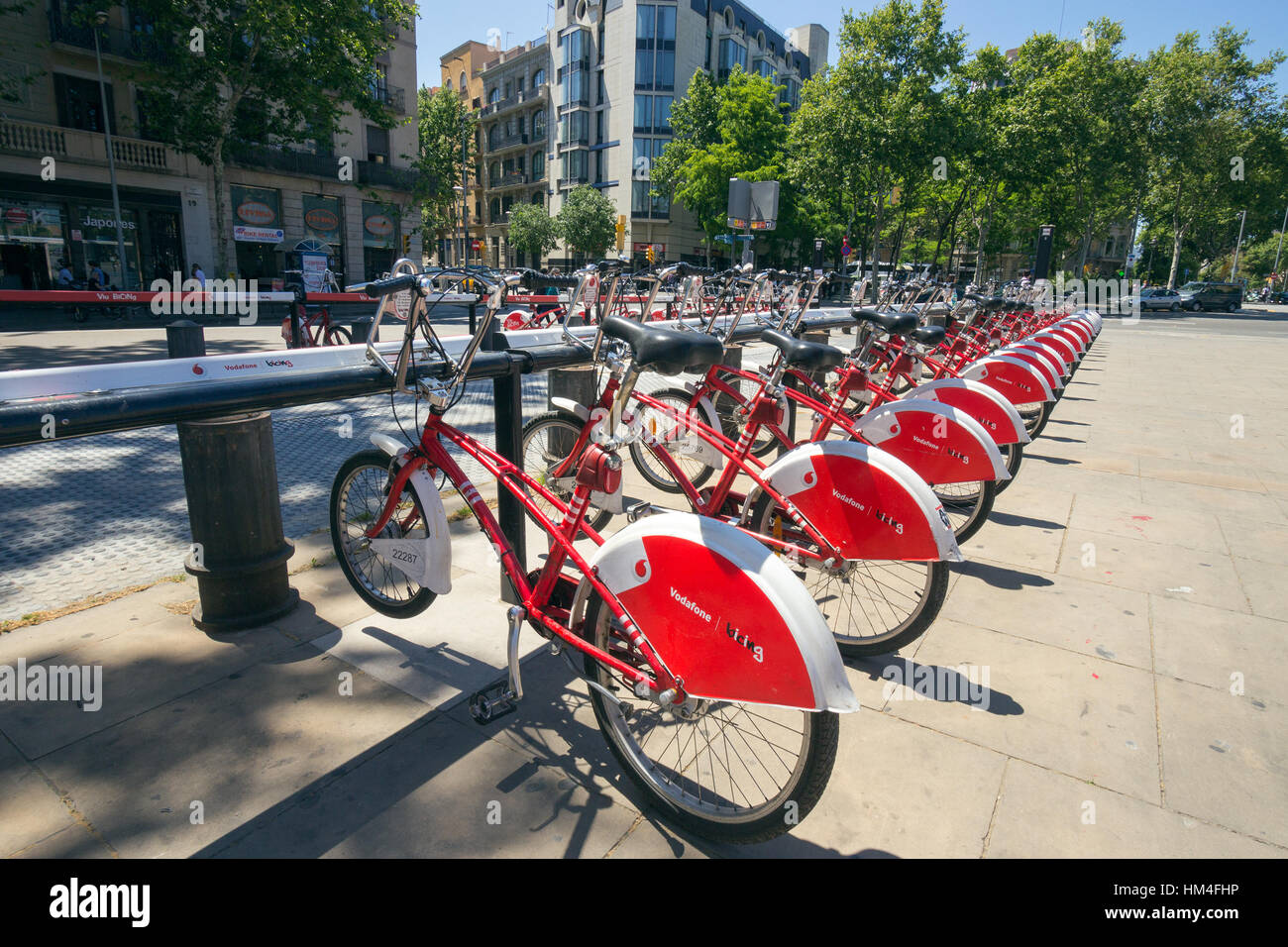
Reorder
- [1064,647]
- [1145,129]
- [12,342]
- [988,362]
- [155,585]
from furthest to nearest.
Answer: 1. [1145,129]
2. [12,342]
3. [988,362]
4. [155,585]
5. [1064,647]

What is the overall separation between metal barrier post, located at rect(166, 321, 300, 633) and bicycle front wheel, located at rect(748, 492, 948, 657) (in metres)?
2.23

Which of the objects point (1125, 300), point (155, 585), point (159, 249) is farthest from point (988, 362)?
point (1125, 300)

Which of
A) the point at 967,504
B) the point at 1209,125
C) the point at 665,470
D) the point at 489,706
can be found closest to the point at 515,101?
the point at 1209,125

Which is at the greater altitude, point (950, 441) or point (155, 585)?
point (950, 441)

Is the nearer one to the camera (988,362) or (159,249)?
(988,362)

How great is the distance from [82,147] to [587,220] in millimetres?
26195

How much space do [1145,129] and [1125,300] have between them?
29.2 feet

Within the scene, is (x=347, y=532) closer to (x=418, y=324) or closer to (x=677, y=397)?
(x=418, y=324)

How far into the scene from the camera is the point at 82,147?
23781mm

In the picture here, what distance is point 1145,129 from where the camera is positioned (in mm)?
38594

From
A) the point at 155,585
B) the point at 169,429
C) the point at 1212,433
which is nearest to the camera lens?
the point at 155,585

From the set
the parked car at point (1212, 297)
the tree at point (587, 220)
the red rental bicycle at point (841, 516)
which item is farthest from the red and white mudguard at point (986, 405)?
the parked car at point (1212, 297)

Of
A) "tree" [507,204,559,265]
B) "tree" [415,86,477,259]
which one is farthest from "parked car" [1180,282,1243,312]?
"tree" [415,86,477,259]
